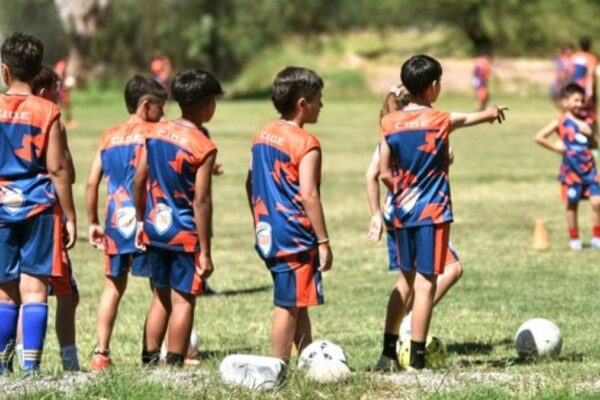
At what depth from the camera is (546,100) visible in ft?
164

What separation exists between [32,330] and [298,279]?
148cm

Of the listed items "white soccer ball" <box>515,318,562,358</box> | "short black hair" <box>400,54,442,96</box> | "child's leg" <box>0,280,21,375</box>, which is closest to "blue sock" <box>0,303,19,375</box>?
"child's leg" <box>0,280,21,375</box>

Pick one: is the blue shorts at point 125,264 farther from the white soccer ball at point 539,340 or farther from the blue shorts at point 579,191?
the blue shorts at point 579,191

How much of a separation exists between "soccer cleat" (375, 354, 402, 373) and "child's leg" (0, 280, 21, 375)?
2.05m

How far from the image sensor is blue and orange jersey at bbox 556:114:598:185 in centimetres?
1473

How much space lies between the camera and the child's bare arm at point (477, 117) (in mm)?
7562

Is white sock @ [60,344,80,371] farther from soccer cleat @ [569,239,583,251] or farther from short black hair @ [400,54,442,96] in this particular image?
soccer cleat @ [569,239,583,251]

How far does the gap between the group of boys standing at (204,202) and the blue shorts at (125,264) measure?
0.54 m

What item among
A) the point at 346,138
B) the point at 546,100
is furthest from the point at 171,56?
the point at 346,138

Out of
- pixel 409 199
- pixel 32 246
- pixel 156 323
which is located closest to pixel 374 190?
pixel 409 199

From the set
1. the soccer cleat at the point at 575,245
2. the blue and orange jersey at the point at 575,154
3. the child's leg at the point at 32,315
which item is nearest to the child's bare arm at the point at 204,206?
the child's leg at the point at 32,315

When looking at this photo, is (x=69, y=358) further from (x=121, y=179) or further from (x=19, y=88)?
(x=19, y=88)

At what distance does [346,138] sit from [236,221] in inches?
612

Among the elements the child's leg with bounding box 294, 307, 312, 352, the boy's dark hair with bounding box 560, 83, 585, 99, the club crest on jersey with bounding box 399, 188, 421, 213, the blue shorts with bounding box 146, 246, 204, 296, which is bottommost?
the child's leg with bounding box 294, 307, 312, 352
